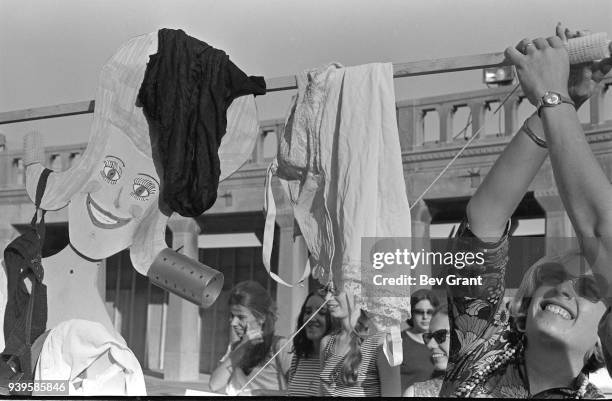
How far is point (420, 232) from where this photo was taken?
247 centimetres

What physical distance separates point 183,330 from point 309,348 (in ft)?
1.30

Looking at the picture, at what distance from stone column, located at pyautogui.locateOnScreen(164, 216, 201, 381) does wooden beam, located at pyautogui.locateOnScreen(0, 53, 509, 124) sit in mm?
482

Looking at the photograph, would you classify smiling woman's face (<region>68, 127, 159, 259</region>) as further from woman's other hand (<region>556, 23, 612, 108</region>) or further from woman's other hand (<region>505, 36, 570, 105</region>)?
woman's other hand (<region>556, 23, 612, 108</region>)

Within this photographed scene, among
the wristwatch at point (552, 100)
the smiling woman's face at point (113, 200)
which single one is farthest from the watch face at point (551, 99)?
the smiling woman's face at point (113, 200)

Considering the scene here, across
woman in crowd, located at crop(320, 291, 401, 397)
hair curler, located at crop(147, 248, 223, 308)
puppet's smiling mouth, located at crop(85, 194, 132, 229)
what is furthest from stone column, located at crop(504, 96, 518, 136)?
puppet's smiling mouth, located at crop(85, 194, 132, 229)

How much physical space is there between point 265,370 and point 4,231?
0.96 metres

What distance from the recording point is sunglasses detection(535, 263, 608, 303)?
6.66 ft

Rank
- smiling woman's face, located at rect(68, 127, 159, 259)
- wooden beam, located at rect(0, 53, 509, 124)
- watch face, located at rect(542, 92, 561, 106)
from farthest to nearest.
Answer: smiling woman's face, located at rect(68, 127, 159, 259), wooden beam, located at rect(0, 53, 509, 124), watch face, located at rect(542, 92, 561, 106)

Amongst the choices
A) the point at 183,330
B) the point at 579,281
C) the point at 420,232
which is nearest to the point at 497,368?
the point at 579,281

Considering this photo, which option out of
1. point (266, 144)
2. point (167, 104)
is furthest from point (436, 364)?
point (167, 104)

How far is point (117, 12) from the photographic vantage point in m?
2.81

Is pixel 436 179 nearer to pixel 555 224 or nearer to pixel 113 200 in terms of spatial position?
pixel 555 224

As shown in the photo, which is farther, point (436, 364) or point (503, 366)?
point (436, 364)

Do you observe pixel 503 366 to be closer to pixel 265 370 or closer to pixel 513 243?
pixel 513 243
